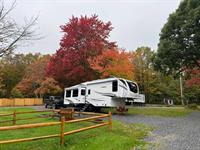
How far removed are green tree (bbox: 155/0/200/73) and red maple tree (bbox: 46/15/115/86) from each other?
25.0 feet

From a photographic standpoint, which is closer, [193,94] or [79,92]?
[79,92]

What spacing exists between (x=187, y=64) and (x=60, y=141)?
63.2ft

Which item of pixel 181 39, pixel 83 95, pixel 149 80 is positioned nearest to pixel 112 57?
pixel 83 95

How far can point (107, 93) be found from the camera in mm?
22656

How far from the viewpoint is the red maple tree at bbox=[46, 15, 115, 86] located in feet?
96.0

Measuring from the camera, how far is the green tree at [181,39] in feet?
72.2

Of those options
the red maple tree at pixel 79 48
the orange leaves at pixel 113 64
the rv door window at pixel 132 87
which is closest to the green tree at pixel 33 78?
the red maple tree at pixel 79 48

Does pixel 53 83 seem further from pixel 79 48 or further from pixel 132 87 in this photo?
pixel 132 87

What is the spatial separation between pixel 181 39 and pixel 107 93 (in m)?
7.91

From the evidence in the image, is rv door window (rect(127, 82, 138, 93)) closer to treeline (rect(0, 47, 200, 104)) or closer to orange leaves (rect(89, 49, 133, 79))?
orange leaves (rect(89, 49, 133, 79))

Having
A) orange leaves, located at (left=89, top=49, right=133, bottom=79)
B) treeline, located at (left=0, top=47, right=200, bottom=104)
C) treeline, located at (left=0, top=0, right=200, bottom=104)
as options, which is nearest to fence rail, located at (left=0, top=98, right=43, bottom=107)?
treeline, located at (left=0, top=47, right=200, bottom=104)

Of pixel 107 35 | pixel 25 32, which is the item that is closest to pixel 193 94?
pixel 107 35

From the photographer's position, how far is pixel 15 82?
51.9 m

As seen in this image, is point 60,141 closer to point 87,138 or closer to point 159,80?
point 87,138
